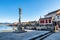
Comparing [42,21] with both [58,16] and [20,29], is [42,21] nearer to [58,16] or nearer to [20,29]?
[58,16]

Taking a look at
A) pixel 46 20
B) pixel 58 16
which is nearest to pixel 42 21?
pixel 46 20

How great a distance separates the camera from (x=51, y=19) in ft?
145

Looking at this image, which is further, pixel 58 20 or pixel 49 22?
pixel 49 22

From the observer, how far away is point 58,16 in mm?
42469

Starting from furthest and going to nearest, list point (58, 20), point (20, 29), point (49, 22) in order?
point (49, 22)
point (58, 20)
point (20, 29)

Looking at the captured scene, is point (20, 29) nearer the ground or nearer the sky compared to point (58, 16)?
nearer the ground

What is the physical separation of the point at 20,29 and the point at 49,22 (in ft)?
65.0

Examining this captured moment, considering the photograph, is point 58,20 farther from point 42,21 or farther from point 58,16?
point 42,21

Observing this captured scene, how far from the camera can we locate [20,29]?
88.4ft

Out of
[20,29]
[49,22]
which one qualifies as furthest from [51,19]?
[20,29]

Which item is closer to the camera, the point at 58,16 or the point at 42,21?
the point at 58,16

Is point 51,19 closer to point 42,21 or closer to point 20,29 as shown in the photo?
point 42,21

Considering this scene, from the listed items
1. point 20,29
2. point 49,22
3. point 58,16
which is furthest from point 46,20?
point 20,29

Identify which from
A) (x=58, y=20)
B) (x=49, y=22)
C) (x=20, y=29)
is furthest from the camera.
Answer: (x=49, y=22)
